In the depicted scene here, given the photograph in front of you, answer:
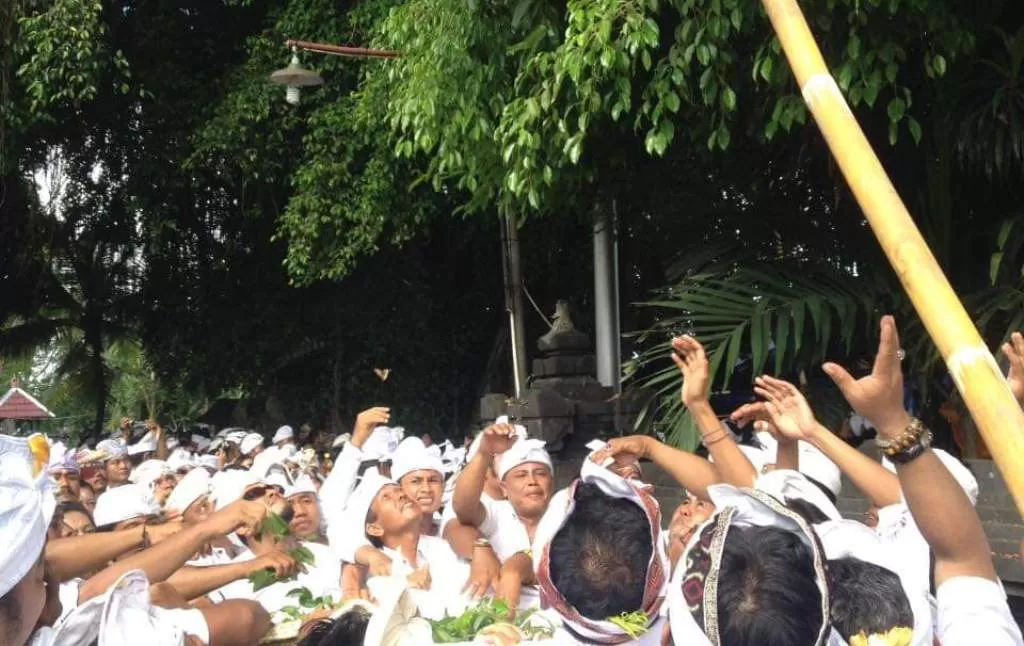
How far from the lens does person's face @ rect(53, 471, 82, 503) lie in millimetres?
8031

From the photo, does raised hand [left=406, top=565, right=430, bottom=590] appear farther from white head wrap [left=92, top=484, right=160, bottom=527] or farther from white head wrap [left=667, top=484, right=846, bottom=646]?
white head wrap [left=667, top=484, right=846, bottom=646]

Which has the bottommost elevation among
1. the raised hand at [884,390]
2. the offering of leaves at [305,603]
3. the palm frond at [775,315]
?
the offering of leaves at [305,603]

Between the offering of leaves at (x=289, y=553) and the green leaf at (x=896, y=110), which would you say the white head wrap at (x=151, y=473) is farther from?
the green leaf at (x=896, y=110)

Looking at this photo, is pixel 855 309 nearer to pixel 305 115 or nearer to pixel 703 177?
pixel 703 177

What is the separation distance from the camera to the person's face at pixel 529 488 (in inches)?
232

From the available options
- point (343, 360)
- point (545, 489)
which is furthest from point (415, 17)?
point (343, 360)

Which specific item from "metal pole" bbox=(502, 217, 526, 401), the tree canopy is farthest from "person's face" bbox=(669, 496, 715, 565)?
"metal pole" bbox=(502, 217, 526, 401)

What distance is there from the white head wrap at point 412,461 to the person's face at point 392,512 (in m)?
0.17

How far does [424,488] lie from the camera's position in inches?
246

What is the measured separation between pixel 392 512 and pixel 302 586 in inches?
19.9

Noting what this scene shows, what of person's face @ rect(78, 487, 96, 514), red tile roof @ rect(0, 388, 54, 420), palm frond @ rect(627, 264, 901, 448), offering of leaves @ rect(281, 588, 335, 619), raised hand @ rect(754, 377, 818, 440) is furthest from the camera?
red tile roof @ rect(0, 388, 54, 420)

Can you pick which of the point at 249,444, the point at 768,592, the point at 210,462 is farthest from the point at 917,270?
the point at 249,444

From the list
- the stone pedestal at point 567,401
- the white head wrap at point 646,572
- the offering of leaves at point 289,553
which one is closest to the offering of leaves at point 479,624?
the offering of leaves at point 289,553

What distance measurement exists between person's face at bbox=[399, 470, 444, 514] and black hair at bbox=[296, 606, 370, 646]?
6.39ft
